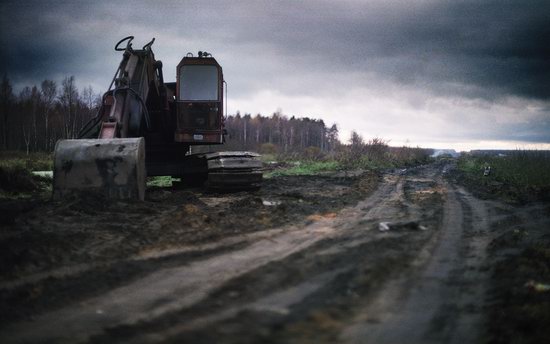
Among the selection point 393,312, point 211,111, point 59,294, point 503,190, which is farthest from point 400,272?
point 503,190

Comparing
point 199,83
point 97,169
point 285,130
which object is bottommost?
point 97,169

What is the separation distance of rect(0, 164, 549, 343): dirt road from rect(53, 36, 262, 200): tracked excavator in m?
0.69

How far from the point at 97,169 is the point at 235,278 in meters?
4.65

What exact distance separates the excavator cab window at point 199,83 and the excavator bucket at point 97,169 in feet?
12.7

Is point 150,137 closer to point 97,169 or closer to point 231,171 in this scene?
point 231,171

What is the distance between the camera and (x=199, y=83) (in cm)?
1102

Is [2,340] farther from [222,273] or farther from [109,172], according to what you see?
[109,172]

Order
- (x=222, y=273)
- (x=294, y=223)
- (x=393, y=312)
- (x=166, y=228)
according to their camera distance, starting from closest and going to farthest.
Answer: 1. (x=393, y=312)
2. (x=222, y=273)
3. (x=166, y=228)
4. (x=294, y=223)

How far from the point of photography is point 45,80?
7419cm

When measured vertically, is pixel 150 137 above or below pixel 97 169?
above

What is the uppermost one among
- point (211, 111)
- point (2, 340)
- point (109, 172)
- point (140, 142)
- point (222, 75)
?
point (222, 75)

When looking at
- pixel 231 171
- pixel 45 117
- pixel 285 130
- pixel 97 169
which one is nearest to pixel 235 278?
pixel 97 169

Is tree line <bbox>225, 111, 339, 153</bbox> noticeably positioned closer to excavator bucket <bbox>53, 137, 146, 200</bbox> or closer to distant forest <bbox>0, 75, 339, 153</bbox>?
distant forest <bbox>0, 75, 339, 153</bbox>

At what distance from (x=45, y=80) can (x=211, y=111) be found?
78.8m
